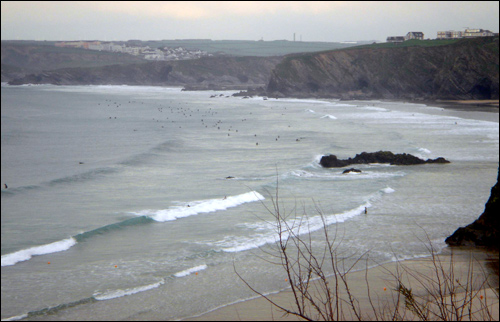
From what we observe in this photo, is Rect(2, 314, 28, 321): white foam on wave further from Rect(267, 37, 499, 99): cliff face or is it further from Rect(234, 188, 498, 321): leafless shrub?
Rect(267, 37, 499, 99): cliff face

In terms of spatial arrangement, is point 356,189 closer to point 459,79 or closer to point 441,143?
point 441,143

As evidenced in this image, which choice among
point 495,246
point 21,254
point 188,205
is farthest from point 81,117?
point 495,246

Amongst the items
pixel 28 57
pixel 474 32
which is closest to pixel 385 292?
pixel 28 57

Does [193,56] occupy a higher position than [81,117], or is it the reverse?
[193,56]

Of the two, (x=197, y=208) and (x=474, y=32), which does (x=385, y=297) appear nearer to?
(x=197, y=208)

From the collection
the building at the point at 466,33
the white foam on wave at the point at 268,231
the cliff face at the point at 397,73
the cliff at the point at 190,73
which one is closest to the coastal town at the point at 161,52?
the cliff at the point at 190,73

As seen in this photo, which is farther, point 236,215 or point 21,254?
point 236,215
